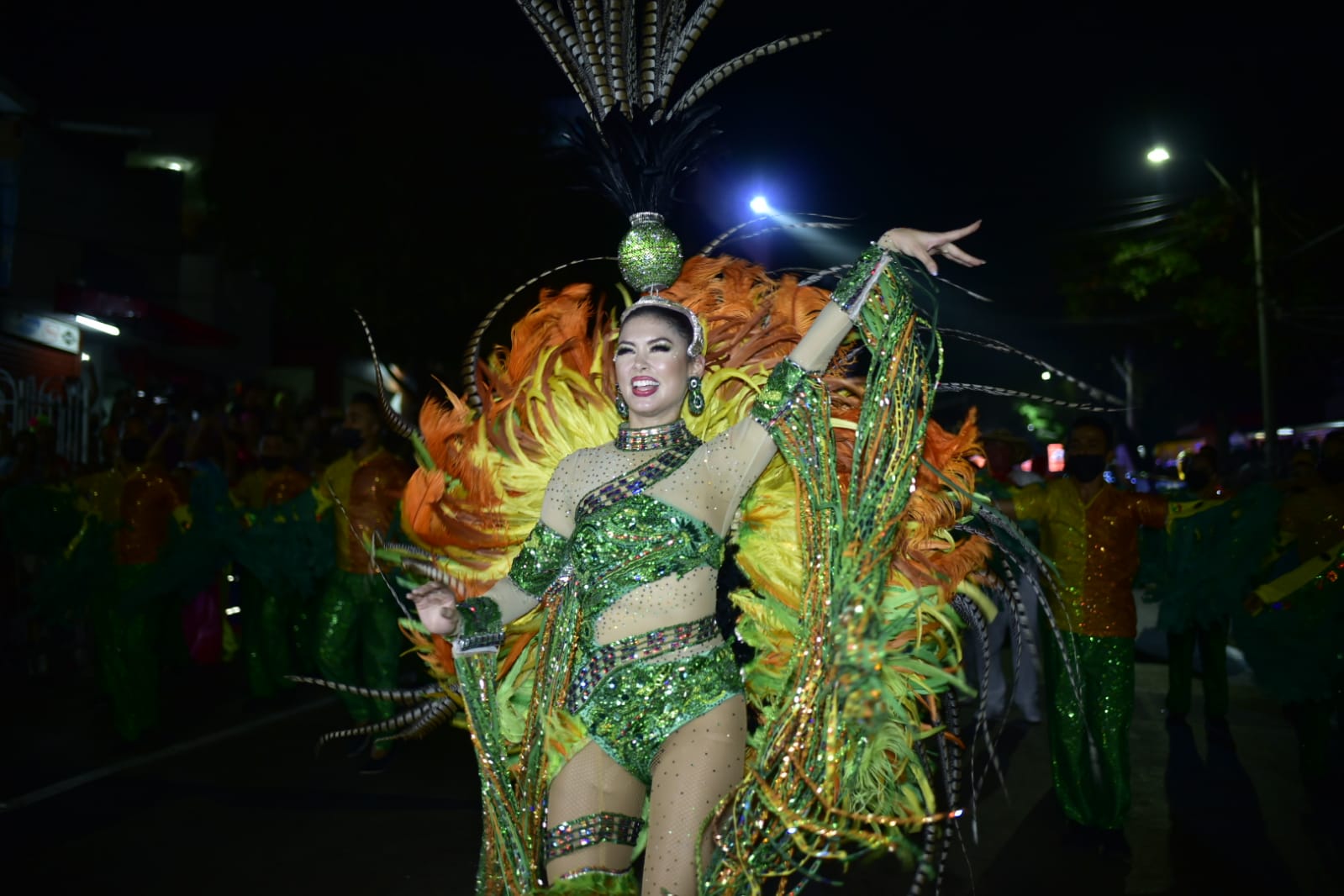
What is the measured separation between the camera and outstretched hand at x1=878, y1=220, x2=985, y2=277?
286 centimetres

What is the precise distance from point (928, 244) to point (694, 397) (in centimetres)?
75

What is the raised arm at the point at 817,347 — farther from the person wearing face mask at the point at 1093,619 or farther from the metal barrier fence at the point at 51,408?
the metal barrier fence at the point at 51,408

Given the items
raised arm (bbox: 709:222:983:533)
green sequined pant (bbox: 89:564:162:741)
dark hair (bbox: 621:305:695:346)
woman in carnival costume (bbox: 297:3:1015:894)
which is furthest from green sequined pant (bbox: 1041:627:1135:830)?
green sequined pant (bbox: 89:564:162:741)

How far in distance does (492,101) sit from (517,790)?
37.9ft

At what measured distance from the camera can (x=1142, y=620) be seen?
539 inches

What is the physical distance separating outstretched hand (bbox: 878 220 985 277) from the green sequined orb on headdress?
2.05ft

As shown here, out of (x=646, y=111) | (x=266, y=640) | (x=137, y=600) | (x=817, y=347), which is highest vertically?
(x=646, y=111)

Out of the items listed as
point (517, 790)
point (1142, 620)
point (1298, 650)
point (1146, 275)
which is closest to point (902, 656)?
point (517, 790)

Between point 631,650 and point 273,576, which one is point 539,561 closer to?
point 631,650

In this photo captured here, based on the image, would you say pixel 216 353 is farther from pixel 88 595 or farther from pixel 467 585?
pixel 467 585

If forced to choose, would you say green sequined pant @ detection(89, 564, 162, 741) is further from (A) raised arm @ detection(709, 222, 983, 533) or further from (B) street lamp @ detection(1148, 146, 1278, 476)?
(B) street lamp @ detection(1148, 146, 1278, 476)

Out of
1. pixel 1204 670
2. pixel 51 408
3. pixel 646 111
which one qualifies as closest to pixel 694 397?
pixel 646 111

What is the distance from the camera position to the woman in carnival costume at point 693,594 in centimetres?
261

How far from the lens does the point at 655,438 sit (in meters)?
2.98
